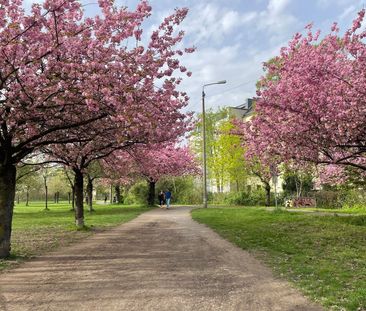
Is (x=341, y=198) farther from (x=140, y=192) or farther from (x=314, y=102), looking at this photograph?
(x=140, y=192)

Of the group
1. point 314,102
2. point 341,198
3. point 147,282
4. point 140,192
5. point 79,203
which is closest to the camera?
point 147,282

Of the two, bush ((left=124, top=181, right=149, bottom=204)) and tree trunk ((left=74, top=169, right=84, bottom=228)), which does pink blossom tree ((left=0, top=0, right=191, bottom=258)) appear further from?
bush ((left=124, top=181, right=149, bottom=204))

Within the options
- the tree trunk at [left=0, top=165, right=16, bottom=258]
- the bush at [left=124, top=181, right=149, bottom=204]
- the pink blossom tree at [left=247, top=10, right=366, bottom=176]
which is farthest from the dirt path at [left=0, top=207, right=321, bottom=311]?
the bush at [left=124, top=181, right=149, bottom=204]

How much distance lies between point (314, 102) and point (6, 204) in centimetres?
903

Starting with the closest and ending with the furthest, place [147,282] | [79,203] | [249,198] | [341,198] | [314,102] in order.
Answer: [147,282] < [314,102] < [79,203] < [341,198] < [249,198]

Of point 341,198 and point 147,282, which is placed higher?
point 341,198

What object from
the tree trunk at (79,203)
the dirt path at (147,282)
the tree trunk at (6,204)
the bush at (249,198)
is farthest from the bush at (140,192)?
the tree trunk at (6,204)

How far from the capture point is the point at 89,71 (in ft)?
30.3

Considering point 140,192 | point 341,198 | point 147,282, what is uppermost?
point 140,192

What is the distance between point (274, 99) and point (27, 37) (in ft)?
25.9

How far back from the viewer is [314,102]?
12.4m

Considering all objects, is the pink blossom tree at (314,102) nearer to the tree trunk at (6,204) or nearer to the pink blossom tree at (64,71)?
the pink blossom tree at (64,71)

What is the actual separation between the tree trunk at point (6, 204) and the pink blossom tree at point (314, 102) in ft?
26.5

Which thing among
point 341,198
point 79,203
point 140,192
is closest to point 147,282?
point 79,203
